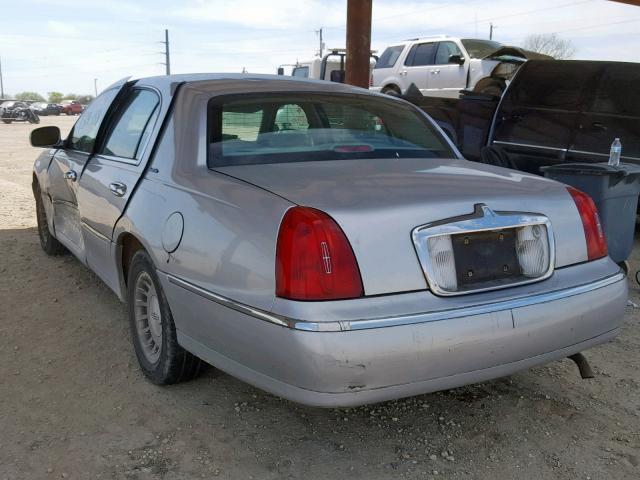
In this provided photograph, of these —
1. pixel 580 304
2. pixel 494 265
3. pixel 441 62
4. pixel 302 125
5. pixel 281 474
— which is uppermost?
pixel 441 62

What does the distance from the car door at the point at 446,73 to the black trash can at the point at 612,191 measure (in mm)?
8671

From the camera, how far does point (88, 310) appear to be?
4238mm

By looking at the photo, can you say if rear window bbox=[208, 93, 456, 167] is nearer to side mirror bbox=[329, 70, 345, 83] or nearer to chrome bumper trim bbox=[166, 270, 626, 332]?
chrome bumper trim bbox=[166, 270, 626, 332]

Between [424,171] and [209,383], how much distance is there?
1499 millimetres

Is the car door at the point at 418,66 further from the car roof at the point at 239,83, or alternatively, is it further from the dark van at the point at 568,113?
the car roof at the point at 239,83

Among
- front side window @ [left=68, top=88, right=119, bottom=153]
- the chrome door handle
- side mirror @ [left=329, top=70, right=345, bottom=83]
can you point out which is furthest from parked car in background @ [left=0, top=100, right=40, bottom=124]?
the chrome door handle

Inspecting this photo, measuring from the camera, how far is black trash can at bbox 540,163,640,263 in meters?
4.58

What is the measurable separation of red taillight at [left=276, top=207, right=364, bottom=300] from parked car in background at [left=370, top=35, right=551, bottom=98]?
33.7ft

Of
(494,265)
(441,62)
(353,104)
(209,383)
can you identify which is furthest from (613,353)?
(441,62)

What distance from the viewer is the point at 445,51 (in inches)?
537

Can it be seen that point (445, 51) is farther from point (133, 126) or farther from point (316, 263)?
point (316, 263)

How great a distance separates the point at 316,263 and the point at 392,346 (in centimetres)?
38

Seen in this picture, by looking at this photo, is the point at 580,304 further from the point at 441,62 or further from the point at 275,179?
the point at 441,62

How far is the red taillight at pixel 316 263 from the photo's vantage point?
2.17 m
